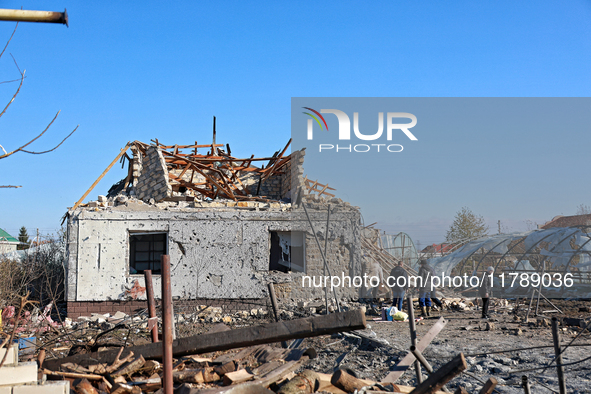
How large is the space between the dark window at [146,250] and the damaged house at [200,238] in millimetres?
375

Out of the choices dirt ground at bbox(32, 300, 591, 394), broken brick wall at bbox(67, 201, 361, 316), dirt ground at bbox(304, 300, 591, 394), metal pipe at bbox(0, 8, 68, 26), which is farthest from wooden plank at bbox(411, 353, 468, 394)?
broken brick wall at bbox(67, 201, 361, 316)

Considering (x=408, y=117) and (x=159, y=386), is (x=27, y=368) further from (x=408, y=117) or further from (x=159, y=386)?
(x=408, y=117)

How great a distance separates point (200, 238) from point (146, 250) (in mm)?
3609

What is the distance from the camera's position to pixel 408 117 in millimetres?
16469

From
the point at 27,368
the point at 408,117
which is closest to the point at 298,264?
the point at 408,117

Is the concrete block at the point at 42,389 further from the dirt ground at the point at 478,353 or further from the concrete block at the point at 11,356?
the dirt ground at the point at 478,353

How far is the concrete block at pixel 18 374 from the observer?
12.7ft

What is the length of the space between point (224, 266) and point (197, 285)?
36.9 inches

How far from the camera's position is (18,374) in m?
3.93

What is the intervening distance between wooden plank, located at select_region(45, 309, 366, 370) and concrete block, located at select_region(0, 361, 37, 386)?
135 cm

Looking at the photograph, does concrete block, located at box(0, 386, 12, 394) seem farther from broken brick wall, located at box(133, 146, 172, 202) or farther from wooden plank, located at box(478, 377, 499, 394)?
broken brick wall, located at box(133, 146, 172, 202)

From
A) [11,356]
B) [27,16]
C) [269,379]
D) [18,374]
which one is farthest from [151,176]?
[27,16]

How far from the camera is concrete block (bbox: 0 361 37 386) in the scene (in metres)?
3.88

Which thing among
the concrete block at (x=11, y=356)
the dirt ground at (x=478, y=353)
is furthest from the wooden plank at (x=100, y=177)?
the concrete block at (x=11, y=356)
